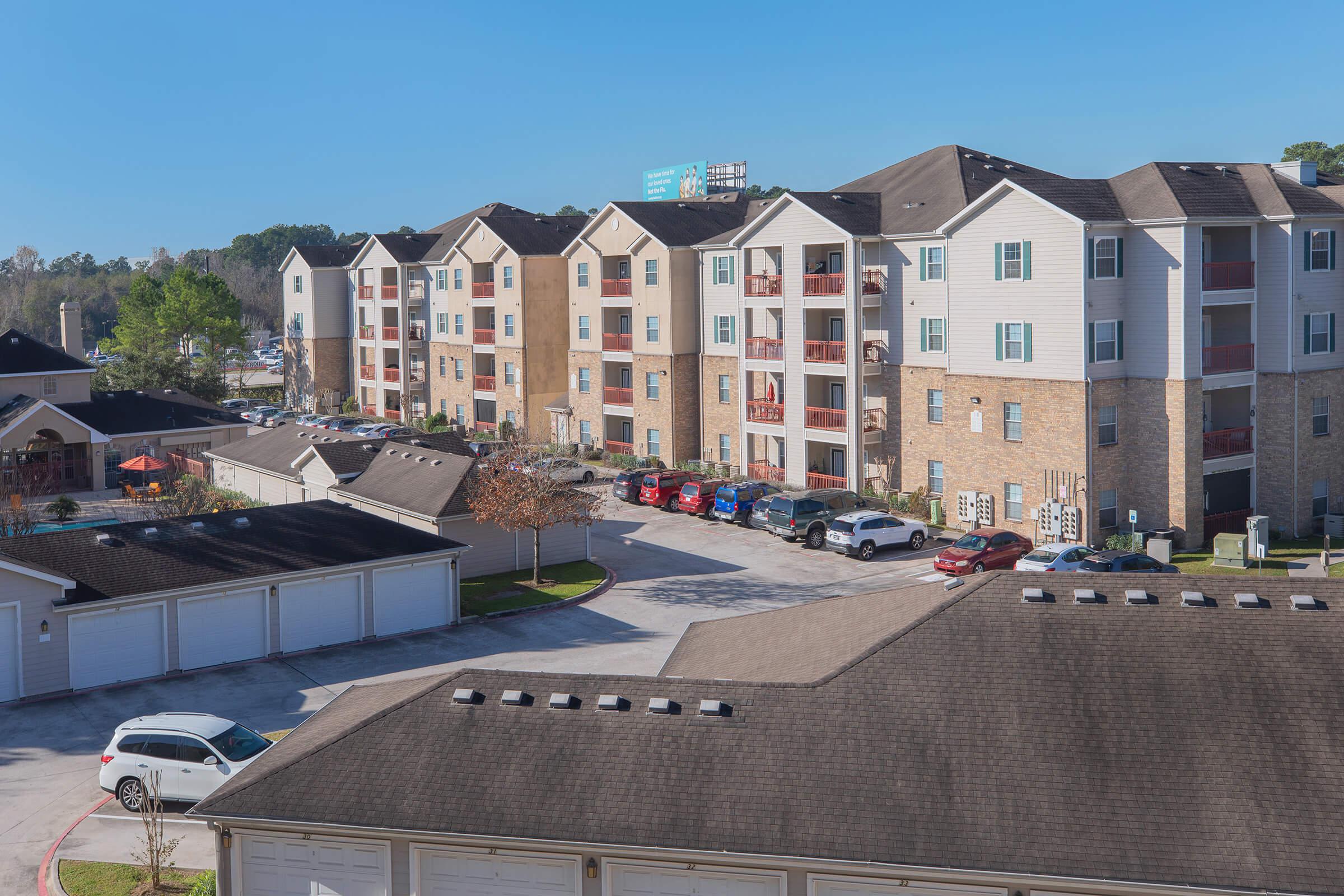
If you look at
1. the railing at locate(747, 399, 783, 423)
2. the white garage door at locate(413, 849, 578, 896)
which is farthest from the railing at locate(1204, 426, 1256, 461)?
the white garage door at locate(413, 849, 578, 896)

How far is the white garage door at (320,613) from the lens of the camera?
1283 inches

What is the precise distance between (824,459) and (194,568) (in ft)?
95.3

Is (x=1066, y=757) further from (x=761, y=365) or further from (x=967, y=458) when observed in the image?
(x=761, y=365)

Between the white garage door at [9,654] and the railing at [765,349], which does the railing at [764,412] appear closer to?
the railing at [765,349]

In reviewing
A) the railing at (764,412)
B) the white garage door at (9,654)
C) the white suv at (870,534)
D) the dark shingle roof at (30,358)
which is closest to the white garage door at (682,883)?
the white garage door at (9,654)

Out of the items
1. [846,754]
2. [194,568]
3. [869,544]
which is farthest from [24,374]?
[846,754]

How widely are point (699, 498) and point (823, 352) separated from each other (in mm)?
8179

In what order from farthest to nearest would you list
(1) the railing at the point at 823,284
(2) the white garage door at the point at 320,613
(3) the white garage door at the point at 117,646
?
1. (1) the railing at the point at 823,284
2. (2) the white garage door at the point at 320,613
3. (3) the white garage door at the point at 117,646

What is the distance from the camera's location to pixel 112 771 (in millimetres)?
22359

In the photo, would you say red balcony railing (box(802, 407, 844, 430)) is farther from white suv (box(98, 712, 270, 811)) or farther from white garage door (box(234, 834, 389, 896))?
white garage door (box(234, 834, 389, 896))

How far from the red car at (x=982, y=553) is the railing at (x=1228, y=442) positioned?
8030mm

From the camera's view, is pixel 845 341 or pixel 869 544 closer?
pixel 869 544

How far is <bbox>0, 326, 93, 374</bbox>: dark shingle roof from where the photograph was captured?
6066 cm

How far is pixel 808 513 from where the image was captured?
148 feet
